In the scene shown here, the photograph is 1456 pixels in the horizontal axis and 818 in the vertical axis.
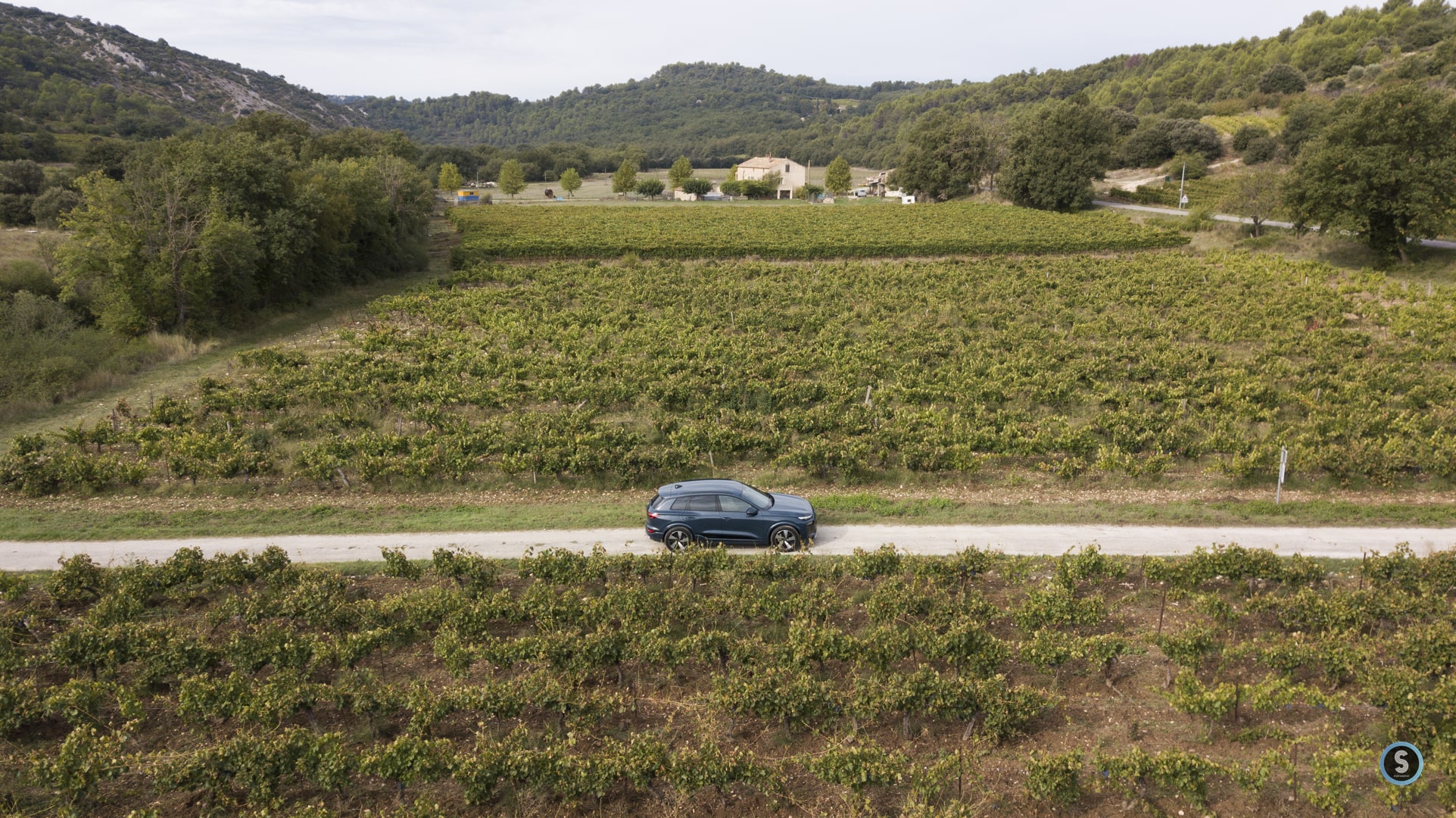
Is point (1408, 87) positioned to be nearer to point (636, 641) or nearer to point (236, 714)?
point (636, 641)

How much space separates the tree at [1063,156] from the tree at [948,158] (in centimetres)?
984

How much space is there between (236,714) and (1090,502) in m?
17.9

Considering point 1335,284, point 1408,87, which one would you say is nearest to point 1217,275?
point 1335,284

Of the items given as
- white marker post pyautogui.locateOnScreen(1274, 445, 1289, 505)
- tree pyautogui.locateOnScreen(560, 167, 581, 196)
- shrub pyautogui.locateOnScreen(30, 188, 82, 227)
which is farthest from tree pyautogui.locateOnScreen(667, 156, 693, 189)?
white marker post pyautogui.locateOnScreen(1274, 445, 1289, 505)

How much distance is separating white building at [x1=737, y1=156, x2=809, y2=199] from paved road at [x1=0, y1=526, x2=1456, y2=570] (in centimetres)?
9368

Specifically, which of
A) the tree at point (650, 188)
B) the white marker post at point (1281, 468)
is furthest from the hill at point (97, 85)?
the white marker post at point (1281, 468)

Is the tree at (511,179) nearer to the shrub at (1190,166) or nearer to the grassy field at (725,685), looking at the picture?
the shrub at (1190,166)

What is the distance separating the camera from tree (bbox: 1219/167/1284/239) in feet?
172

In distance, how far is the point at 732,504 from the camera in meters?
16.3

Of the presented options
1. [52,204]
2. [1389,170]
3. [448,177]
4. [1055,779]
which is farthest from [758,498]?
[448,177]

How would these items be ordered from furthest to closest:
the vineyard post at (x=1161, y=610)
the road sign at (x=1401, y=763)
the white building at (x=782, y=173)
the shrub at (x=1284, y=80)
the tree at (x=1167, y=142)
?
the white building at (x=782, y=173) < the shrub at (x=1284, y=80) < the tree at (x=1167, y=142) < the vineyard post at (x=1161, y=610) < the road sign at (x=1401, y=763)

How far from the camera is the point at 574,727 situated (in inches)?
437

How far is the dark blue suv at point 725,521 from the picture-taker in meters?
16.2

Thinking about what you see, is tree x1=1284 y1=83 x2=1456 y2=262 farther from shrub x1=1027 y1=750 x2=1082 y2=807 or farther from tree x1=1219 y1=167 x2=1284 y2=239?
shrub x1=1027 y1=750 x2=1082 y2=807
